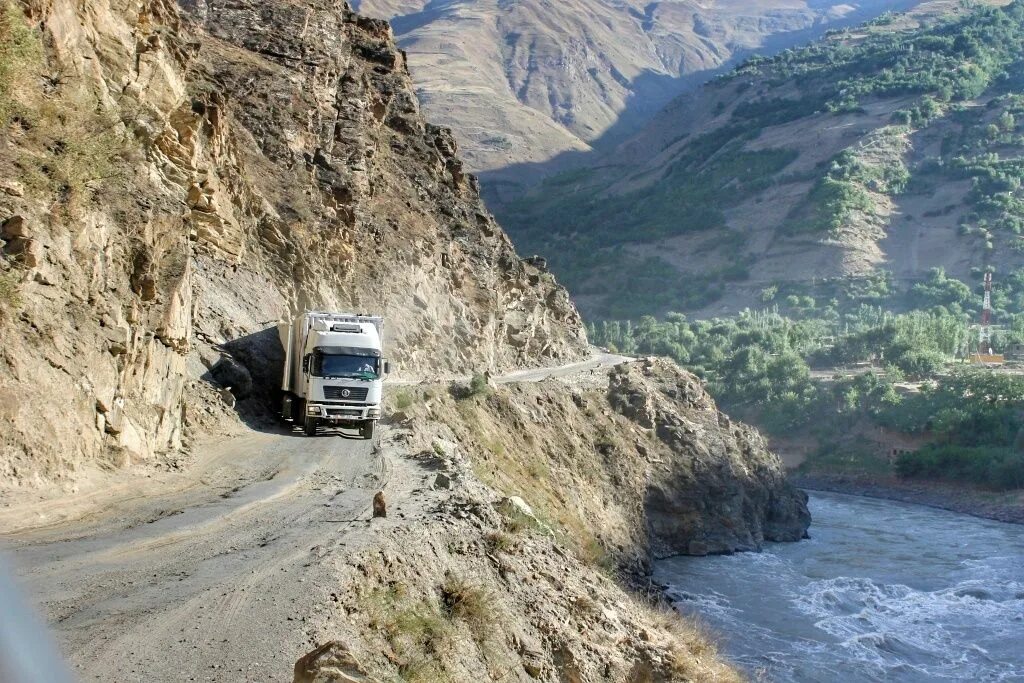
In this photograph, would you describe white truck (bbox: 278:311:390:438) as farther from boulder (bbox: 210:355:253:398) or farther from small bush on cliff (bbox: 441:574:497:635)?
small bush on cliff (bbox: 441:574:497:635)

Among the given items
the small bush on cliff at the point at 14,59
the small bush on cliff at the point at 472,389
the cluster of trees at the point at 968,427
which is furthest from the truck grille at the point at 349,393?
the cluster of trees at the point at 968,427

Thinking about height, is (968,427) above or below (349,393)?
above

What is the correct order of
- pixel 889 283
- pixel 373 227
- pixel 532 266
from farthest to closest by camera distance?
pixel 889 283 < pixel 532 266 < pixel 373 227

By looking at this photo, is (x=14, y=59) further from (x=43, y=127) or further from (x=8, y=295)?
(x=8, y=295)

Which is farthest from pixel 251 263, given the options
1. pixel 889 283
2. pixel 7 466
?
pixel 889 283

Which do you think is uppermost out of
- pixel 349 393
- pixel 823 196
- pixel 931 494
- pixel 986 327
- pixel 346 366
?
pixel 823 196

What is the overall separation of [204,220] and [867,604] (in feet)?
86.9

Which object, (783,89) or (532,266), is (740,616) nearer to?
(532,266)

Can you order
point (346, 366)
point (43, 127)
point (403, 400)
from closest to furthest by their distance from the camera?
1. point (43, 127)
2. point (346, 366)
3. point (403, 400)

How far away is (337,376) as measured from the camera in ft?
78.7

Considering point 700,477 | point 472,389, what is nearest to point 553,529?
point 472,389

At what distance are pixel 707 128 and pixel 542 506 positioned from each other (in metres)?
164

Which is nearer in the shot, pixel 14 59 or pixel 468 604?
pixel 468 604

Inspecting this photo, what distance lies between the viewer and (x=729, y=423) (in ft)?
174
